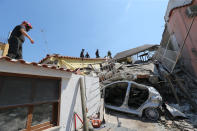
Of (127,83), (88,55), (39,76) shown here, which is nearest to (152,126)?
(127,83)

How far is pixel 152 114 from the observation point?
4.45 metres

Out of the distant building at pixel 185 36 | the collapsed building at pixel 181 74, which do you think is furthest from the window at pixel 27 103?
the distant building at pixel 185 36

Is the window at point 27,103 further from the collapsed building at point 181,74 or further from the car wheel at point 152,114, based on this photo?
the collapsed building at point 181,74

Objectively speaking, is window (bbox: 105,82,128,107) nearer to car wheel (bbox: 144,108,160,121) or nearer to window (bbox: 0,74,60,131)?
car wheel (bbox: 144,108,160,121)

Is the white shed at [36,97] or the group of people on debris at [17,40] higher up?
the group of people on debris at [17,40]

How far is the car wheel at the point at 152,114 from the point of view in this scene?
14.4 ft

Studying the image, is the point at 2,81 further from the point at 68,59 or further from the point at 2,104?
the point at 68,59

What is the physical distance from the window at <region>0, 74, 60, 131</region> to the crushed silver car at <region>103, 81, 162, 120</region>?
133 inches

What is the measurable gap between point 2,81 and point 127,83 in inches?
208

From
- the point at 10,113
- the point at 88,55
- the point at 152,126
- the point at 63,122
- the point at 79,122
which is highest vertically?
the point at 88,55

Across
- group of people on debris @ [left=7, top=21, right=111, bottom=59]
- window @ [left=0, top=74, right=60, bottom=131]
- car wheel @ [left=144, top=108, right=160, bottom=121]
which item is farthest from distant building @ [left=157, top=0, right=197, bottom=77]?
group of people on debris @ [left=7, top=21, right=111, bottom=59]

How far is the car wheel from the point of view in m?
4.40

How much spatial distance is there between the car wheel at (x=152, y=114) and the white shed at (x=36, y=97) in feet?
10.7

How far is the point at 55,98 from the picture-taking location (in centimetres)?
287
